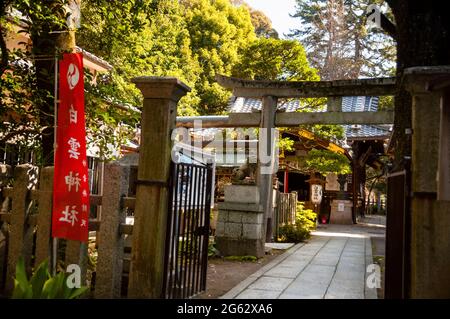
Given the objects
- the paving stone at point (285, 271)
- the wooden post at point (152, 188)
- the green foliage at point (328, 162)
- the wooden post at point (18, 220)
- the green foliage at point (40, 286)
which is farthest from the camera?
the green foliage at point (328, 162)

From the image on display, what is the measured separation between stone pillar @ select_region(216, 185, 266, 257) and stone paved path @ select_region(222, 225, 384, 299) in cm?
78

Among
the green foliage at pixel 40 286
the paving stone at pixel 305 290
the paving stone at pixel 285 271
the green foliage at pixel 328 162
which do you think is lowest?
the paving stone at pixel 285 271

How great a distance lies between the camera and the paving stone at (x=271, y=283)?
273 inches

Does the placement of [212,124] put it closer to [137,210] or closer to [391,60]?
[137,210]

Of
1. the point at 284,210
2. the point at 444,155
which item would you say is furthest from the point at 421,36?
the point at 284,210

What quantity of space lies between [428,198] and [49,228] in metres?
4.72

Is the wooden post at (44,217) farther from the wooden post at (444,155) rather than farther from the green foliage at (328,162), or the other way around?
the green foliage at (328,162)

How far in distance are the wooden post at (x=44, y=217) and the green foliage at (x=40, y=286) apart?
55.3 inches

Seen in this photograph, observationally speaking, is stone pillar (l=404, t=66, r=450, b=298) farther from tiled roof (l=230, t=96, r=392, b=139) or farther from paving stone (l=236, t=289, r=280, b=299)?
tiled roof (l=230, t=96, r=392, b=139)

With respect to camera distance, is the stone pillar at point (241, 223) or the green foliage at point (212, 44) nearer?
the stone pillar at point (241, 223)

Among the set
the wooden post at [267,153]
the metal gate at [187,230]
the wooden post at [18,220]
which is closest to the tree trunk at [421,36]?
the metal gate at [187,230]
